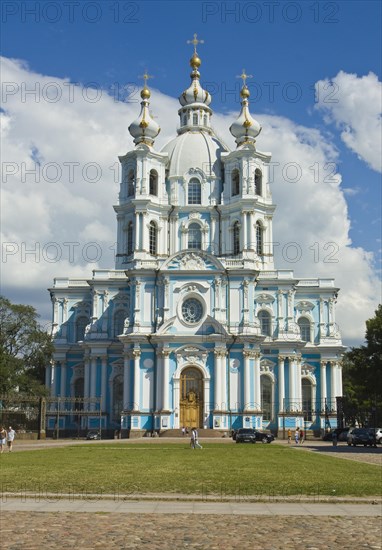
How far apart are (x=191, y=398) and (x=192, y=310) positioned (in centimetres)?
723

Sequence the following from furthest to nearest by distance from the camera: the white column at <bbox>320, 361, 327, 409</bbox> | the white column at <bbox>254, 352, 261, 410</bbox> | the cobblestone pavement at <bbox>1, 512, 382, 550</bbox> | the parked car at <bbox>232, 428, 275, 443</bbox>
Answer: the white column at <bbox>320, 361, 327, 409</bbox> < the white column at <bbox>254, 352, 261, 410</bbox> < the parked car at <bbox>232, 428, 275, 443</bbox> < the cobblestone pavement at <bbox>1, 512, 382, 550</bbox>

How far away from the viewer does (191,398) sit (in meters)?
60.1

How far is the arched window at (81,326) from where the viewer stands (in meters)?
70.1

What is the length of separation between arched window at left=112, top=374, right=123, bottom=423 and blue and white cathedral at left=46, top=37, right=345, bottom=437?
97 mm

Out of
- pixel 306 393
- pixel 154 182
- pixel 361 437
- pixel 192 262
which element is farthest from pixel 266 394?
pixel 154 182

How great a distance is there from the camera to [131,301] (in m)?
62.9

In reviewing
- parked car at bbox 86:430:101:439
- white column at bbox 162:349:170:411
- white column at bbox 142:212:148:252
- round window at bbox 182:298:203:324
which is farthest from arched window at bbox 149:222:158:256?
parked car at bbox 86:430:101:439

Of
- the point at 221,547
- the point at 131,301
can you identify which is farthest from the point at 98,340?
the point at 221,547

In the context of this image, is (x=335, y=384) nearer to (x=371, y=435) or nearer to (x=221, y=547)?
(x=371, y=435)

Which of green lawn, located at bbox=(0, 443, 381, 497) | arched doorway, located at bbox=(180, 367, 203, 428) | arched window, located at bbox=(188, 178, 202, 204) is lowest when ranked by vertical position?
green lawn, located at bbox=(0, 443, 381, 497)

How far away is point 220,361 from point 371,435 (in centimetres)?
1577

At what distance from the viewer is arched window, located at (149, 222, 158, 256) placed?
6969cm

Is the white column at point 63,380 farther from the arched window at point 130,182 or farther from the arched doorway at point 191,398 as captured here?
the arched window at point 130,182

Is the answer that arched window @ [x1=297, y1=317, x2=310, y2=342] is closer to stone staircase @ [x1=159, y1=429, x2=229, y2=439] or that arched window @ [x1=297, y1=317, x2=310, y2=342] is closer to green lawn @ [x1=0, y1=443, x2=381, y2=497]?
stone staircase @ [x1=159, y1=429, x2=229, y2=439]
